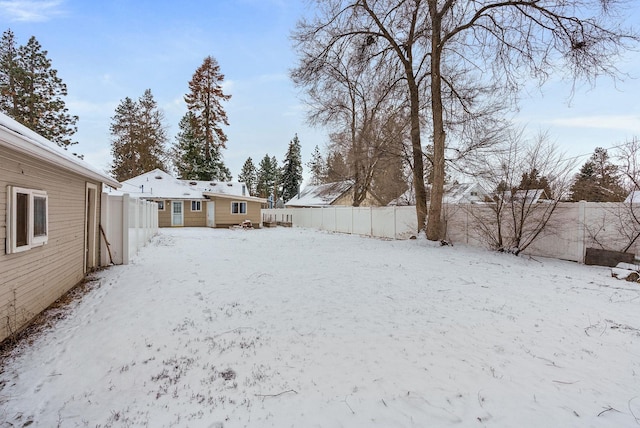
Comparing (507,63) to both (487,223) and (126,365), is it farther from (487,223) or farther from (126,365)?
Result: (126,365)

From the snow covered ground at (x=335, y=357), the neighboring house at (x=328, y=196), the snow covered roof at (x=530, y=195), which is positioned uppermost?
the neighboring house at (x=328, y=196)

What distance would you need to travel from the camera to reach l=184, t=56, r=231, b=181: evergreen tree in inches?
1237

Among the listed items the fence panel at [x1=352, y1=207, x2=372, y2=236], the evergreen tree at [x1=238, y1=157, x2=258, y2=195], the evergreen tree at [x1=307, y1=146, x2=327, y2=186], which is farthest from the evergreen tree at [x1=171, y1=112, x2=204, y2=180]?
the evergreen tree at [x1=238, y1=157, x2=258, y2=195]

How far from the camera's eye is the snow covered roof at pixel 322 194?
24484mm

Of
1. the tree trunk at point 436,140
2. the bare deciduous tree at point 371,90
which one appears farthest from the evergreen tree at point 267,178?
the tree trunk at point 436,140

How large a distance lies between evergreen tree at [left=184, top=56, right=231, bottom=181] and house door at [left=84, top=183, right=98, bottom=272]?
25.6m

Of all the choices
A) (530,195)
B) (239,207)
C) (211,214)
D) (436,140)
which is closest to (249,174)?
(239,207)

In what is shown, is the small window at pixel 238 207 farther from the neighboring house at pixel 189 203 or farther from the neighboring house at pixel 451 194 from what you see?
the neighboring house at pixel 451 194

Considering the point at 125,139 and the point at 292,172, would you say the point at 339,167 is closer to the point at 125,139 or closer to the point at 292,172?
the point at 125,139

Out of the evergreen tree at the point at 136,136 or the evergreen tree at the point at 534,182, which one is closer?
the evergreen tree at the point at 534,182

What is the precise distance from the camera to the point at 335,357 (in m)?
3.27

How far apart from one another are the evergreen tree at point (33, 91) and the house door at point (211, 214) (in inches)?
460

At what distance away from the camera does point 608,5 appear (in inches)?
347

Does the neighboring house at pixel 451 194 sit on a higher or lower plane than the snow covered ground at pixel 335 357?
higher
